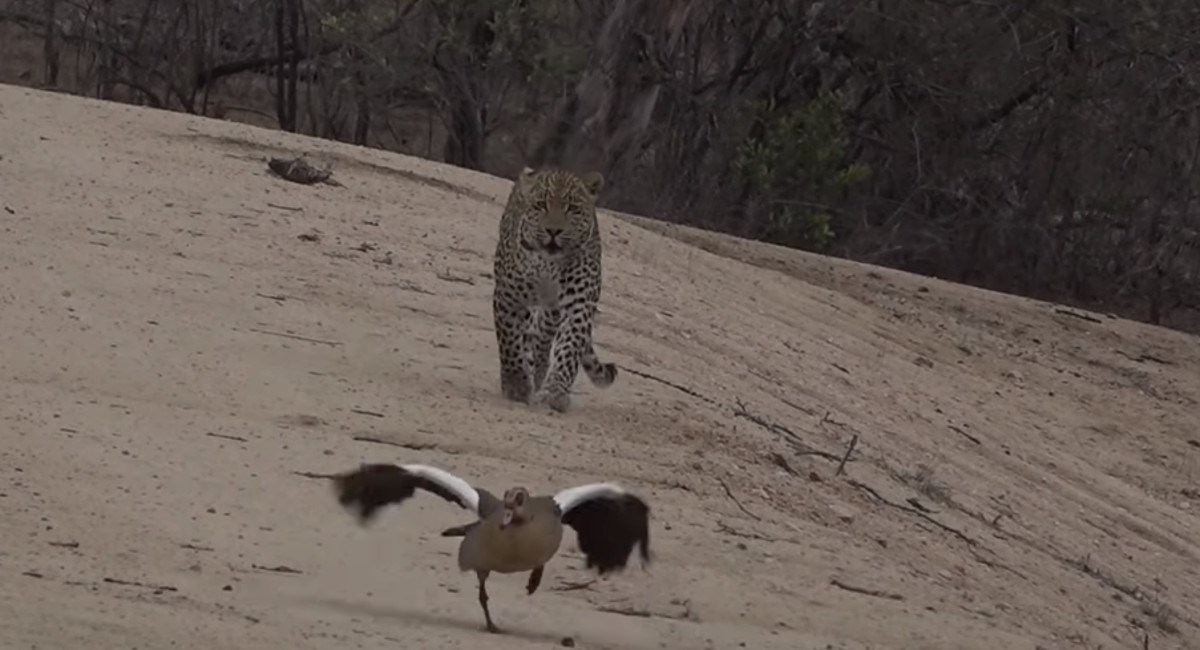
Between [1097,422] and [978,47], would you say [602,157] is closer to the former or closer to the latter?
[978,47]

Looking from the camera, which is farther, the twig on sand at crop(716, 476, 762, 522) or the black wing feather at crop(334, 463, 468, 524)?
the twig on sand at crop(716, 476, 762, 522)

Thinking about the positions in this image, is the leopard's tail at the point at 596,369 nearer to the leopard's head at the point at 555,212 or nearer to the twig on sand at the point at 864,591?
the leopard's head at the point at 555,212

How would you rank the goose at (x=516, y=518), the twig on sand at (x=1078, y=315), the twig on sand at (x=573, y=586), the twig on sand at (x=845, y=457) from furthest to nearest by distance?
1. the twig on sand at (x=1078, y=315)
2. the twig on sand at (x=845, y=457)
3. the twig on sand at (x=573, y=586)
4. the goose at (x=516, y=518)

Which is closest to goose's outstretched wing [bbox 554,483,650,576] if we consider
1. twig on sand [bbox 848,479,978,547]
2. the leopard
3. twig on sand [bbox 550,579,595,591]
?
twig on sand [bbox 550,579,595,591]

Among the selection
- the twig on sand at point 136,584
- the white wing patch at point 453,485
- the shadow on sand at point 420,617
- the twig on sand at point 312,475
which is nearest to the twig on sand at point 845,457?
the twig on sand at point 312,475

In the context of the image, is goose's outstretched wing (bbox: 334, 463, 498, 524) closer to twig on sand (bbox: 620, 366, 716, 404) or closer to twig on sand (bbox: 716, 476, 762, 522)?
twig on sand (bbox: 716, 476, 762, 522)

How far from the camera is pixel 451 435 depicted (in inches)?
392

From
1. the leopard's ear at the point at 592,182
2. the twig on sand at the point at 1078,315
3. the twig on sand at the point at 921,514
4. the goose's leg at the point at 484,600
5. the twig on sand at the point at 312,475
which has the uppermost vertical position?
the leopard's ear at the point at 592,182

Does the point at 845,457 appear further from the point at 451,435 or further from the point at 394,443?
the point at 394,443

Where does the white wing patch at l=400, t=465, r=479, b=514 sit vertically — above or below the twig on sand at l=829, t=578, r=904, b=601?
above

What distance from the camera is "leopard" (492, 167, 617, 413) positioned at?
10977 millimetres

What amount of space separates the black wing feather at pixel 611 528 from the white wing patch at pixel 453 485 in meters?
0.33

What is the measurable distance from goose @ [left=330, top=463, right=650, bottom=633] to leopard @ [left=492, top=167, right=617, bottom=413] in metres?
3.10

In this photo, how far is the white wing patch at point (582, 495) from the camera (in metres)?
7.28
